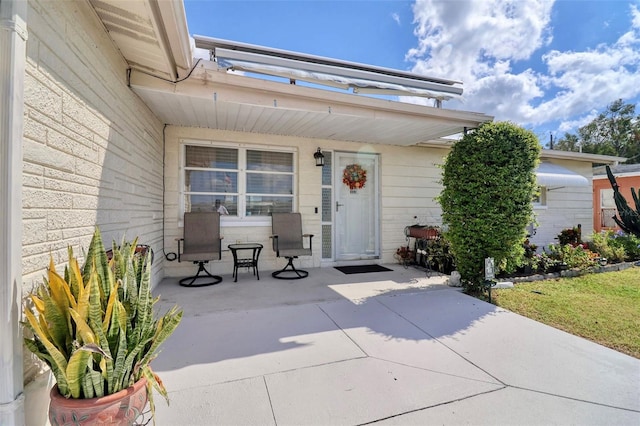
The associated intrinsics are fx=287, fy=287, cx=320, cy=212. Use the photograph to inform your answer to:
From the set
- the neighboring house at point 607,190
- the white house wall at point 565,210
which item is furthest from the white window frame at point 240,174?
the neighboring house at point 607,190

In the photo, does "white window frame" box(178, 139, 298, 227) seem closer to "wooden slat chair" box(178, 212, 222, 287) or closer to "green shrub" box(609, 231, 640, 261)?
"wooden slat chair" box(178, 212, 222, 287)

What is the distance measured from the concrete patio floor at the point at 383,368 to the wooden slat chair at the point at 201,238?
46.1 inches

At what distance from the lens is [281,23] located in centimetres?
530

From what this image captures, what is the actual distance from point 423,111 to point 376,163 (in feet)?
6.31

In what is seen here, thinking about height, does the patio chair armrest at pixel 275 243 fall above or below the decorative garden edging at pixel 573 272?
above

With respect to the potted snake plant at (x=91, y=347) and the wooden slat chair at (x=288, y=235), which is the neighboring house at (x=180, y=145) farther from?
the wooden slat chair at (x=288, y=235)

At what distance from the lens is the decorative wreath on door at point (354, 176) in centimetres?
603

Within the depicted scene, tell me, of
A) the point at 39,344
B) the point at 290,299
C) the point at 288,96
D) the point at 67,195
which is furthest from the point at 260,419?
the point at 288,96

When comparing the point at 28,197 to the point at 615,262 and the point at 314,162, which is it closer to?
the point at 314,162


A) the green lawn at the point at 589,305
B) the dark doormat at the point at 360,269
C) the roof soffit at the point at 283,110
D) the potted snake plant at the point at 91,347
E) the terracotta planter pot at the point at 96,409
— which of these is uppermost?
the roof soffit at the point at 283,110

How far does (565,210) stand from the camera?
320 inches

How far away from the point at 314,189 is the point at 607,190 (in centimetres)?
1580

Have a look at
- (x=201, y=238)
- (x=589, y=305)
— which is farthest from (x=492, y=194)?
(x=201, y=238)

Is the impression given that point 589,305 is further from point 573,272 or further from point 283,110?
point 283,110
